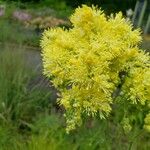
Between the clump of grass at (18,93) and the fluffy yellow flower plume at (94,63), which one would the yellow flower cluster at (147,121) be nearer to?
the fluffy yellow flower plume at (94,63)

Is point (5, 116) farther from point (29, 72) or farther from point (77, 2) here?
point (77, 2)

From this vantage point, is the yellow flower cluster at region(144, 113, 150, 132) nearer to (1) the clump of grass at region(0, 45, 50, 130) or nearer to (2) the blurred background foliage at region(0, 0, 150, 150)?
(2) the blurred background foliage at region(0, 0, 150, 150)

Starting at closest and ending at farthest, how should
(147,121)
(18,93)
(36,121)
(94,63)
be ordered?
(94,63) < (147,121) < (36,121) < (18,93)

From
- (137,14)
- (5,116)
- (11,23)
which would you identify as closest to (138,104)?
(5,116)

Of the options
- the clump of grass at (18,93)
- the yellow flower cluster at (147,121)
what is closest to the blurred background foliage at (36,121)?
the clump of grass at (18,93)

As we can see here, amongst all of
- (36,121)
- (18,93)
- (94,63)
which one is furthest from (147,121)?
(18,93)

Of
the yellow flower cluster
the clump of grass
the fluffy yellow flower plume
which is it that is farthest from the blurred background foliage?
the fluffy yellow flower plume

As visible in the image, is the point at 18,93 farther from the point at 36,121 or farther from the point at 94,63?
the point at 94,63

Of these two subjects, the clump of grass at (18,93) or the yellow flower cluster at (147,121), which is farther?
the clump of grass at (18,93)
